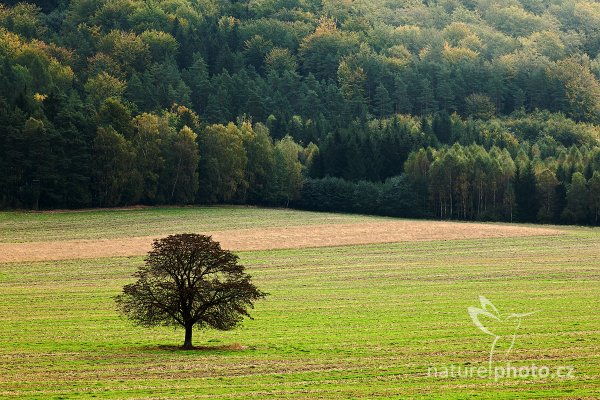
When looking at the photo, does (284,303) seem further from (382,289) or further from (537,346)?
(537,346)

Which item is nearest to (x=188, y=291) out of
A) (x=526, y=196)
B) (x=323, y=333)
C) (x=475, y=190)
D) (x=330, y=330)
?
(x=323, y=333)

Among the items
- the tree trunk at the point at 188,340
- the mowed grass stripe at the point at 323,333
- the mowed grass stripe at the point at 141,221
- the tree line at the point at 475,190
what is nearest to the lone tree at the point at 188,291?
the tree trunk at the point at 188,340

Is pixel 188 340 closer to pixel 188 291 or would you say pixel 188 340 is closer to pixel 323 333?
pixel 188 291

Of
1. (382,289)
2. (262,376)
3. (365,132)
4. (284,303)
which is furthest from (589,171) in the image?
(262,376)

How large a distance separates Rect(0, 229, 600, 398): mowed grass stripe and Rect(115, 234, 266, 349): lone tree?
66.8 inches

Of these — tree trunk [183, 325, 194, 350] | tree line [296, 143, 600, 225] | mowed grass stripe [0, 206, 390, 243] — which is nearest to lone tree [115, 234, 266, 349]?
tree trunk [183, 325, 194, 350]

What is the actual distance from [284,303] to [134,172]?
66.9 m

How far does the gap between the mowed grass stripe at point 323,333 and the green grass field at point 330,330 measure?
10 centimetres

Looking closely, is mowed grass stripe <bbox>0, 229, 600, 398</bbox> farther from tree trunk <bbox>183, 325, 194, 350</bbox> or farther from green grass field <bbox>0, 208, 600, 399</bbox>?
tree trunk <bbox>183, 325, 194, 350</bbox>

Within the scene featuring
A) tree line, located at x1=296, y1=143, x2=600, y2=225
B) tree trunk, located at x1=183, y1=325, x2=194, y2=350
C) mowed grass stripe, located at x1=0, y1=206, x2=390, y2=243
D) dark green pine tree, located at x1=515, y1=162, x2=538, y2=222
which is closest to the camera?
tree trunk, located at x1=183, y1=325, x2=194, y2=350

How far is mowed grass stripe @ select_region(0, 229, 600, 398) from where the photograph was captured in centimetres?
3822

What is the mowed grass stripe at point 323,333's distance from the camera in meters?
38.2

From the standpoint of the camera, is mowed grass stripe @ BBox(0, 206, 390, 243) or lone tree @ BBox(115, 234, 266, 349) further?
mowed grass stripe @ BBox(0, 206, 390, 243)

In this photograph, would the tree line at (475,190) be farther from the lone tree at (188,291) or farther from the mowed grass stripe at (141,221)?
the lone tree at (188,291)
